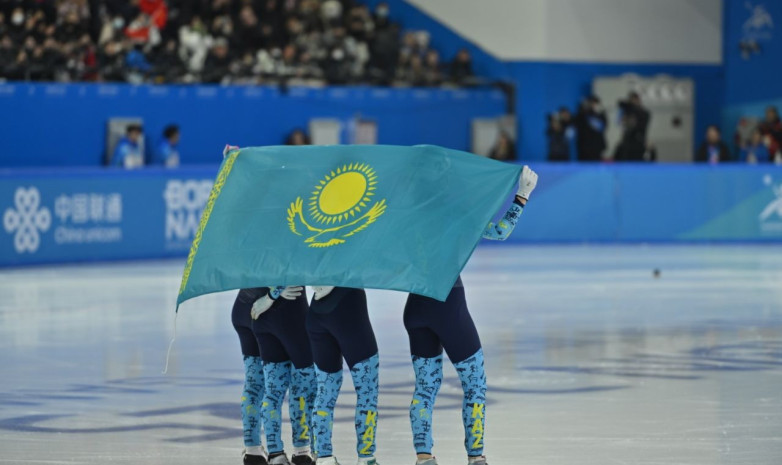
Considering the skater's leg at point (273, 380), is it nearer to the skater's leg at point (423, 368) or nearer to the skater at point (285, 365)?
the skater at point (285, 365)

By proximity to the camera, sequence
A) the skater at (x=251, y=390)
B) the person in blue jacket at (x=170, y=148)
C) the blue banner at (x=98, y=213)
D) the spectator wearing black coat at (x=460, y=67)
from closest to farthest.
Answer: the skater at (x=251, y=390)
the blue banner at (x=98, y=213)
the person in blue jacket at (x=170, y=148)
the spectator wearing black coat at (x=460, y=67)

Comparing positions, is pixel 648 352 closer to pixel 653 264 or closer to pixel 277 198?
pixel 277 198

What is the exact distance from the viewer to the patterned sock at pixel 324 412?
7.68 m

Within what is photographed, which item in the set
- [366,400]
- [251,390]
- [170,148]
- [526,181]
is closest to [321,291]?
[366,400]

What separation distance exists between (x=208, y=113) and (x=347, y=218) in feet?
64.0

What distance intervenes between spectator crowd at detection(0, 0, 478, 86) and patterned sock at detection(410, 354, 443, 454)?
17391 mm

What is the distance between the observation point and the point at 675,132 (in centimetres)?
3397

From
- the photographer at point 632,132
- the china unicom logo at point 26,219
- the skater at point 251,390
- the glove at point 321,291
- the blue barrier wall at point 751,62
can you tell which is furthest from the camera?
the blue barrier wall at point 751,62

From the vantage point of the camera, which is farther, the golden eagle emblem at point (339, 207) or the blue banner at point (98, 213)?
the blue banner at point (98, 213)

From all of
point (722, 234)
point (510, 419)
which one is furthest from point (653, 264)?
point (510, 419)

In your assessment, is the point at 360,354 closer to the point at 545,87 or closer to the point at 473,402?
the point at 473,402

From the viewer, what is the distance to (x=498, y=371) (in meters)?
→ 12.2

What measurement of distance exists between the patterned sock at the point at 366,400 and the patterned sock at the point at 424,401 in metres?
0.21

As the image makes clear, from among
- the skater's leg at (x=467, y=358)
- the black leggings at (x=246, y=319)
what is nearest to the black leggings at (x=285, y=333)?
the black leggings at (x=246, y=319)
